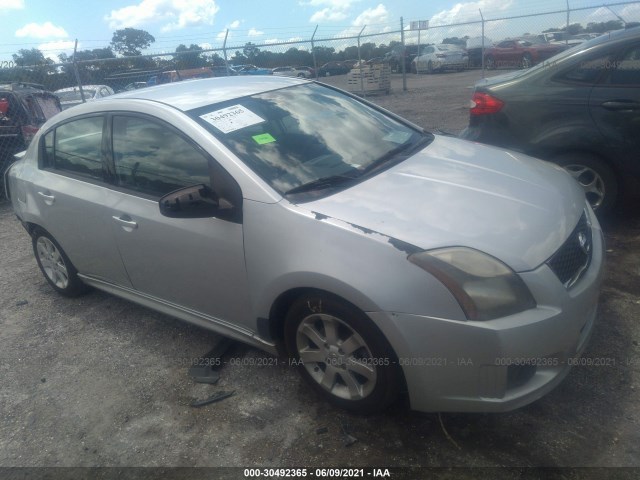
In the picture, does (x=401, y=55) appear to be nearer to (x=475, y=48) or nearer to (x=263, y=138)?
(x=475, y=48)

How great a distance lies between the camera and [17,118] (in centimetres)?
844

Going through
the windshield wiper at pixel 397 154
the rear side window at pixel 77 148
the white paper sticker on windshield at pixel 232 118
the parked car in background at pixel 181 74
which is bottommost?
the windshield wiper at pixel 397 154

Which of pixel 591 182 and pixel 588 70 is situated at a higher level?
pixel 588 70

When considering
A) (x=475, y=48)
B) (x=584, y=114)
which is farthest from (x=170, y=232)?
(x=475, y=48)

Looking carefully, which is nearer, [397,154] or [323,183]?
[323,183]

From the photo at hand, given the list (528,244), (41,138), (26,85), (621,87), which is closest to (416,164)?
(528,244)

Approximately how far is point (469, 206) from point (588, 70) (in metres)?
2.69

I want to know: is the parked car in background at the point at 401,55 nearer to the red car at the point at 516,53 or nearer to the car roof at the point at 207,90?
the red car at the point at 516,53

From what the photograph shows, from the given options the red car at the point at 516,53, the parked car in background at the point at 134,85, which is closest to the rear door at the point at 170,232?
the parked car in background at the point at 134,85

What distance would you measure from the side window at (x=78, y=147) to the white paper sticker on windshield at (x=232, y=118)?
968mm

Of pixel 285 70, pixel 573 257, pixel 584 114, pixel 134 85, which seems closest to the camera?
pixel 573 257

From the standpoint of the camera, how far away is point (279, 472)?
2.43 m

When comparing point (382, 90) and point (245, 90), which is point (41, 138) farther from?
point (382, 90)

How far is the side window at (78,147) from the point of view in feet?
11.6
